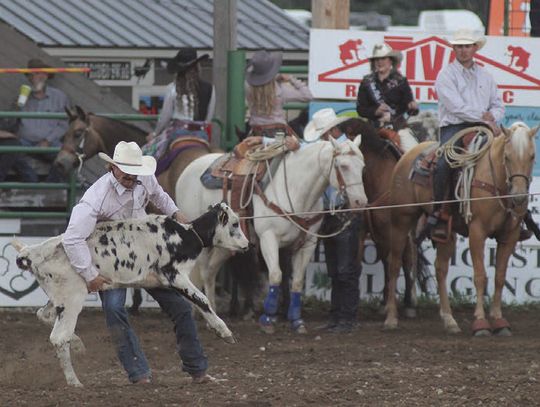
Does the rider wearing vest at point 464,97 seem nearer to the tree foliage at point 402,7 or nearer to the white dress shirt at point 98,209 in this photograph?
the white dress shirt at point 98,209

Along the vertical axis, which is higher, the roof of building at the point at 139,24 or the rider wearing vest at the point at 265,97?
the roof of building at the point at 139,24

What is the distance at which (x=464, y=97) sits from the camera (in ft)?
42.7

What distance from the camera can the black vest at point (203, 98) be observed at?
47.9ft

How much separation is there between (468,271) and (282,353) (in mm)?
3736

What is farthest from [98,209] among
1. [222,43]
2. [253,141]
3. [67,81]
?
[67,81]

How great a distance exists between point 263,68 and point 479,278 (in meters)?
2.91

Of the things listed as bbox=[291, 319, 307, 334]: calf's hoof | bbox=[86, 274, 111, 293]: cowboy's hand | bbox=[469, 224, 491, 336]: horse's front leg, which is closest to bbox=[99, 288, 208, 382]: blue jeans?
bbox=[86, 274, 111, 293]: cowboy's hand

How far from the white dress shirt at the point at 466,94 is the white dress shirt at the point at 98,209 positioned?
4.03 m

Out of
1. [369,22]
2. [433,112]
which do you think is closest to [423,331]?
[433,112]

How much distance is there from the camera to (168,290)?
9.70 metres

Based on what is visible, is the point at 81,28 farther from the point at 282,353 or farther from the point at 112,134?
the point at 282,353

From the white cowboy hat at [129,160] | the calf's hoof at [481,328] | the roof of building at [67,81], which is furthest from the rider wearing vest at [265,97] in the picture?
the white cowboy hat at [129,160]

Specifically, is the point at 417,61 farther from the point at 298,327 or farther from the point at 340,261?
the point at 298,327

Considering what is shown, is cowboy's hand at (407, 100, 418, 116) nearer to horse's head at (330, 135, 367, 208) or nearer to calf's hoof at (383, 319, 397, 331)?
horse's head at (330, 135, 367, 208)
